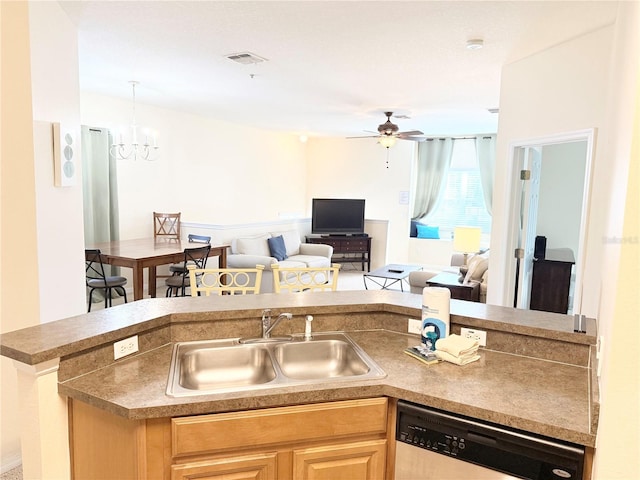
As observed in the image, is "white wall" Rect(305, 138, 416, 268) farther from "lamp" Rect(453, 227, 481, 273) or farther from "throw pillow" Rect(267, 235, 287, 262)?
"lamp" Rect(453, 227, 481, 273)

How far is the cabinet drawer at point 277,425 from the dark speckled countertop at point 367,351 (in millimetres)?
30

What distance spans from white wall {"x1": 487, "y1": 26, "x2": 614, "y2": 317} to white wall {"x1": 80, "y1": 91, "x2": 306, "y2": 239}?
3902mm

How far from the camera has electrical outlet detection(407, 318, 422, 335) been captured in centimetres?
215

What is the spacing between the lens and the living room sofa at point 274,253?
620cm

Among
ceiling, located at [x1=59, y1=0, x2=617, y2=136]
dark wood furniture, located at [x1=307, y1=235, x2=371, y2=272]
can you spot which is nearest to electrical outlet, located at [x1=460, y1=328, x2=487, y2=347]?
ceiling, located at [x1=59, y1=0, x2=617, y2=136]

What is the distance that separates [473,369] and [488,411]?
342 millimetres

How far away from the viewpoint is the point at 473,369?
5.79 feet

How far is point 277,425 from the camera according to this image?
150 cm

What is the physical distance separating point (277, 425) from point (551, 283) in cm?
387

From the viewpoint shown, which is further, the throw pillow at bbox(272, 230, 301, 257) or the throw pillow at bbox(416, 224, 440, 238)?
the throw pillow at bbox(416, 224, 440, 238)

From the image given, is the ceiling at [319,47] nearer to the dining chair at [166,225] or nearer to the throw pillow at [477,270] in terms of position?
the dining chair at [166,225]

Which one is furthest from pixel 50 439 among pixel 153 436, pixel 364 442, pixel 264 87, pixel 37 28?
pixel 264 87

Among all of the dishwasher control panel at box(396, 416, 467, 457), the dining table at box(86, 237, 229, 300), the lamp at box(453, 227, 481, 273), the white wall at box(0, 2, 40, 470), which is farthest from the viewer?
the lamp at box(453, 227, 481, 273)

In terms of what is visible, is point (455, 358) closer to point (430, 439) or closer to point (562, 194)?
point (430, 439)
